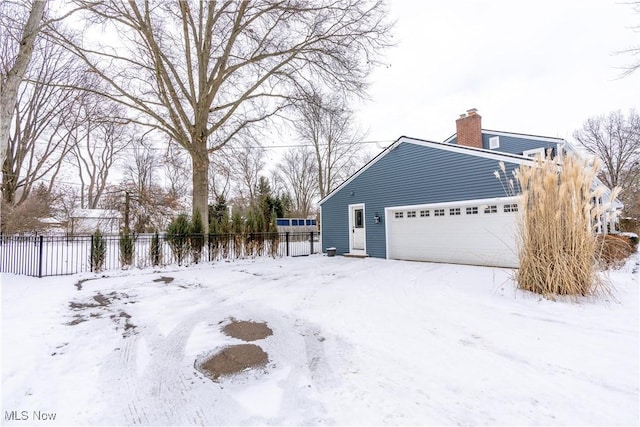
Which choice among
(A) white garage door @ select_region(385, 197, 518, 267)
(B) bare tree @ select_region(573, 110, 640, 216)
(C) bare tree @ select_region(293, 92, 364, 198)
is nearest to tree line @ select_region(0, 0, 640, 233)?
(A) white garage door @ select_region(385, 197, 518, 267)

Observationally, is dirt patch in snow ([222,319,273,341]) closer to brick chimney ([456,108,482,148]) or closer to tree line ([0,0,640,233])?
tree line ([0,0,640,233])

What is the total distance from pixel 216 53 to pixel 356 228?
879 cm

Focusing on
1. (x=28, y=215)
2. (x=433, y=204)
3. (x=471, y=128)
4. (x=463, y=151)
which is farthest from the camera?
(x=471, y=128)

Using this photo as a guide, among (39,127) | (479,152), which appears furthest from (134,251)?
(39,127)

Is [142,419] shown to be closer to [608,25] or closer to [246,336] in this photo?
[246,336]

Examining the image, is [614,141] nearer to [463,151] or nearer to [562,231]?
[463,151]

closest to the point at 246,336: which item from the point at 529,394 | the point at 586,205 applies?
the point at 529,394

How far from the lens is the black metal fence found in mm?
7285

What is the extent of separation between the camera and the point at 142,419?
1917 millimetres

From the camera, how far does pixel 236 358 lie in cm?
282

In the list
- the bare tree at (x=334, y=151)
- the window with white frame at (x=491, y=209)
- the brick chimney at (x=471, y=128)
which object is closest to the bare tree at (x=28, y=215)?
the bare tree at (x=334, y=151)

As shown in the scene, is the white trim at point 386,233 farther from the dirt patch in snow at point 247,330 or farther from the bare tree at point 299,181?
the bare tree at point 299,181

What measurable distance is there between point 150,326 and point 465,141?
1411cm

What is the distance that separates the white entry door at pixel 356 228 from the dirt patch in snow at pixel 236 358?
8586 mm
